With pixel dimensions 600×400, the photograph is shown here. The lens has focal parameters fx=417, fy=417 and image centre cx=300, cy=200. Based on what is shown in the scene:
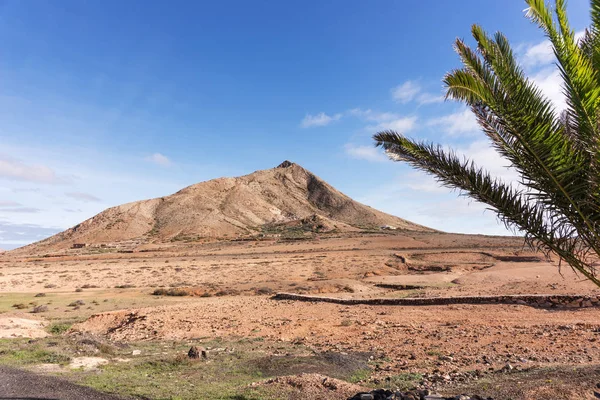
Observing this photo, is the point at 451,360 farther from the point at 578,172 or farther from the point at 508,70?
the point at 508,70

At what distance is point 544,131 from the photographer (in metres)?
5.77

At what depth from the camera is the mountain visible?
87562 millimetres

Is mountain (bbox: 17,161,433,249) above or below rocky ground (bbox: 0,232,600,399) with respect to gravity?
above

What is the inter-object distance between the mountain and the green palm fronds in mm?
78566

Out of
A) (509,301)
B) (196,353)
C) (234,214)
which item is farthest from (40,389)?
(234,214)

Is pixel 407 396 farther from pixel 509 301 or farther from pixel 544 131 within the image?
pixel 509 301

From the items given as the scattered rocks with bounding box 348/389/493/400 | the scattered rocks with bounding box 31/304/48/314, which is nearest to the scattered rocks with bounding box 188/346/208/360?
the scattered rocks with bounding box 348/389/493/400

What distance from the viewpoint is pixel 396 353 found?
1191cm

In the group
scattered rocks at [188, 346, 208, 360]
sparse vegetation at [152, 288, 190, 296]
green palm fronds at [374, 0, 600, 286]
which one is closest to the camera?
green palm fronds at [374, 0, 600, 286]

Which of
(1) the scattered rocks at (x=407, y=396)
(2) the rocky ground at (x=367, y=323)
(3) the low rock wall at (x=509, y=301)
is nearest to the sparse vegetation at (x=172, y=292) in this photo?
(2) the rocky ground at (x=367, y=323)

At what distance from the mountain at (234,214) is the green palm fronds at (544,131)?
78566 mm

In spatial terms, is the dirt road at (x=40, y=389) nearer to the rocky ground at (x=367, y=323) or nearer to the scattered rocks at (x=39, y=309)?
the rocky ground at (x=367, y=323)

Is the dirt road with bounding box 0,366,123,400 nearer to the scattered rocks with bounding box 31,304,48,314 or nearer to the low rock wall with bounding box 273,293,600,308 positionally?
the low rock wall with bounding box 273,293,600,308

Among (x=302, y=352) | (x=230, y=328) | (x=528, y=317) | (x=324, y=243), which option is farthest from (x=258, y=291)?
(x=324, y=243)
